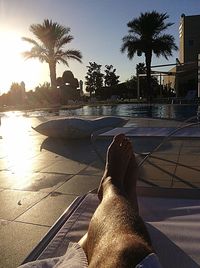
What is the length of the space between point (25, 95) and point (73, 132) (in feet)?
71.1

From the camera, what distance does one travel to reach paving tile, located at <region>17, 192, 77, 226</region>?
273 centimetres

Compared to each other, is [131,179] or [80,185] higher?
[131,179]

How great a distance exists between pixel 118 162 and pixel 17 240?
0.84 meters

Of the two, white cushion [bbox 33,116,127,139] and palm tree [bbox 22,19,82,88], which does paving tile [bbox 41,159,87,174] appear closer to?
white cushion [bbox 33,116,127,139]

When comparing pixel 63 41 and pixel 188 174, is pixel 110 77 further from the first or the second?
pixel 188 174

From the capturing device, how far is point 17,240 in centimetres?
239

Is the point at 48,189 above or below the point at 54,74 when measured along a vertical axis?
below

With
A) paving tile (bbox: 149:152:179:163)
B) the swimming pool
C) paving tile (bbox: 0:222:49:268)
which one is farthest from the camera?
the swimming pool

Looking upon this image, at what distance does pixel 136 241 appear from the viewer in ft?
4.22

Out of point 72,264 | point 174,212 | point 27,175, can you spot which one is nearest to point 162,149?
point 27,175

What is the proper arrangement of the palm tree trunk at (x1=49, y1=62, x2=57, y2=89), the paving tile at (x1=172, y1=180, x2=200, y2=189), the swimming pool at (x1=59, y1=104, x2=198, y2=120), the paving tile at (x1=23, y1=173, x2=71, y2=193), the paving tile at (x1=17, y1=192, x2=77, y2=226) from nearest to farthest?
the paving tile at (x1=17, y1=192, x2=77, y2=226) → the paving tile at (x1=172, y1=180, x2=200, y2=189) → the paving tile at (x1=23, y1=173, x2=71, y2=193) → the swimming pool at (x1=59, y1=104, x2=198, y2=120) → the palm tree trunk at (x1=49, y1=62, x2=57, y2=89)

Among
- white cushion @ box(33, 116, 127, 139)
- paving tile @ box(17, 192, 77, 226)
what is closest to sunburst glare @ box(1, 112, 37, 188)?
white cushion @ box(33, 116, 127, 139)

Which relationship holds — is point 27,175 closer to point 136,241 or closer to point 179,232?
point 179,232

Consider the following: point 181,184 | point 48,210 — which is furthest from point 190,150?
point 48,210
